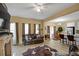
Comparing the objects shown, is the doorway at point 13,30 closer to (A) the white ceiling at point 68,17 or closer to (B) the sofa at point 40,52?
(B) the sofa at point 40,52

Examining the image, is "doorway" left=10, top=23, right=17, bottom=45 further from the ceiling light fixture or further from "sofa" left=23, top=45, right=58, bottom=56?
the ceiling light fixture

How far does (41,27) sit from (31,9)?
0.46 m

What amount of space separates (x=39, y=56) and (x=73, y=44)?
729mm

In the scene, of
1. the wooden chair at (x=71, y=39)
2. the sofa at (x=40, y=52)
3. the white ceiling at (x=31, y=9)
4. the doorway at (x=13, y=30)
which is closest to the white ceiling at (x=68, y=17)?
the white ceiling at (x=31, y=9)

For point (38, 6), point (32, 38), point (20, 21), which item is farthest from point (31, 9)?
point (32, 38)

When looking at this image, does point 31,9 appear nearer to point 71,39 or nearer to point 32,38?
point 32,38

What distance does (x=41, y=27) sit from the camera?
2.48 meters

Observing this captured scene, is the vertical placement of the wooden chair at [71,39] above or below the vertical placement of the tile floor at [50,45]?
above

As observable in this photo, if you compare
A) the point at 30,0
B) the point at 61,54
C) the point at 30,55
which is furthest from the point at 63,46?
the point at 30,0

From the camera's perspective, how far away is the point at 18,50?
2271 mm

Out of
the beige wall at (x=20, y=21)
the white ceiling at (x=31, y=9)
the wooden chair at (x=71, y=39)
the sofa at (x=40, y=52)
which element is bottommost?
the sofa at (x=40, y=52)

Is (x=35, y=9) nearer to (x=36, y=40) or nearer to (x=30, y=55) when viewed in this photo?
(x=36, y=40)

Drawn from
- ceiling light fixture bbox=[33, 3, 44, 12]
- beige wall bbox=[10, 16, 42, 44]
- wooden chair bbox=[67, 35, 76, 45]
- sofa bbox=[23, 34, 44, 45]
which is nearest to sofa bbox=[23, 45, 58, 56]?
sofa bbox=[23, 34, 44, 45]

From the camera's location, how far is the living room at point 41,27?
2256 mm
